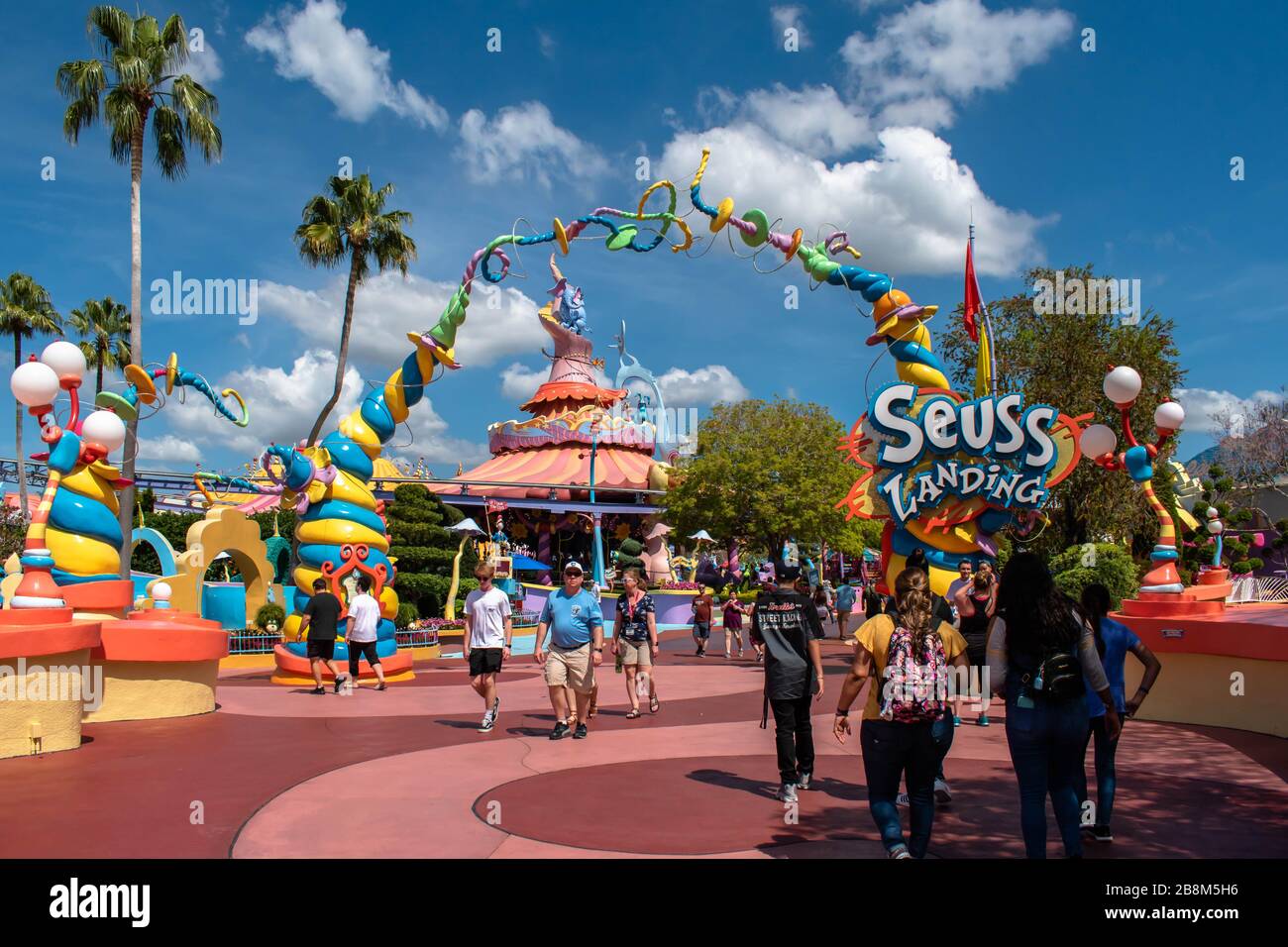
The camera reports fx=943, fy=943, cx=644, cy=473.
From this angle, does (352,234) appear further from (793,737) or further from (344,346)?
(793,737)

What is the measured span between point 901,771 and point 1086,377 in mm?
20435

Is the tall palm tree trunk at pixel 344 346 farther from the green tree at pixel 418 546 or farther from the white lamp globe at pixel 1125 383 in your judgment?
the white lamp globe at pixel 1125 383

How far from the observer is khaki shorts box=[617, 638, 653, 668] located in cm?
1022

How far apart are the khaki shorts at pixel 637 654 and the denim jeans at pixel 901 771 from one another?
212 inches

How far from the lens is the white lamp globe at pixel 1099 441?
1163 cm

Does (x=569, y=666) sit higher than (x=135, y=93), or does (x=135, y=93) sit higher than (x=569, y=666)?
(x=135, y=93)

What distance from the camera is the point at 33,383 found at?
A: 8891 mm

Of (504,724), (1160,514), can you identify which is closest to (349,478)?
(504,724)

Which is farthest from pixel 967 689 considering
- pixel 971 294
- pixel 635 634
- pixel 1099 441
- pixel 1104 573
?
pixel 971 294

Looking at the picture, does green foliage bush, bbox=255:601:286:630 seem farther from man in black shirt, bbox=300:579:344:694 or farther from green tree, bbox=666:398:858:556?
green tree, bbox=666:398:858:556

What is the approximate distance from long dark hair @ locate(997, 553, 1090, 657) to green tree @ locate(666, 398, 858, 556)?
2589cm

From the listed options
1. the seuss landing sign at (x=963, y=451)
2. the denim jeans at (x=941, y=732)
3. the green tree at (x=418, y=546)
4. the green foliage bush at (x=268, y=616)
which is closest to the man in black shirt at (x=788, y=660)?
the denim jeans at (x=941, y=732)

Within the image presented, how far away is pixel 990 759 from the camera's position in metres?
7.91
